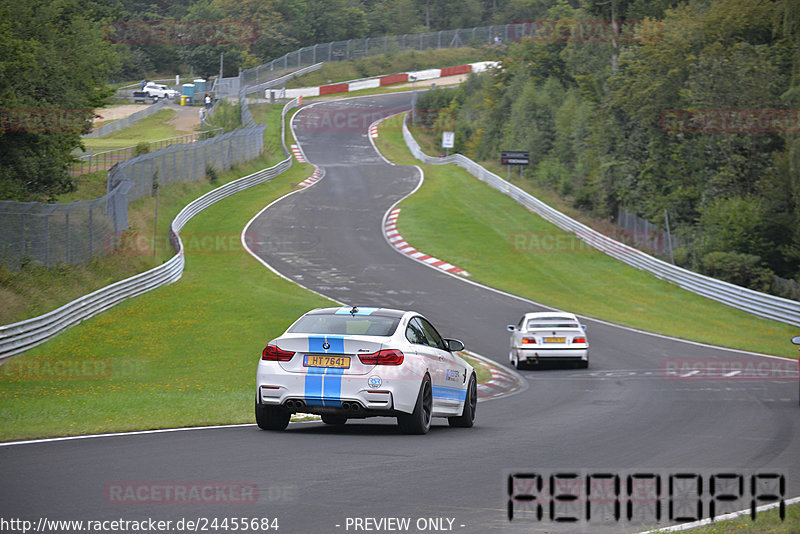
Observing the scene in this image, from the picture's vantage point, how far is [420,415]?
10.8 m

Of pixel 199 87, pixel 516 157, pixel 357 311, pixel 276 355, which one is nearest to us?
pixel 276 355

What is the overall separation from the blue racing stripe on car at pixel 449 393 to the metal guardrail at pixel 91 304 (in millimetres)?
12730

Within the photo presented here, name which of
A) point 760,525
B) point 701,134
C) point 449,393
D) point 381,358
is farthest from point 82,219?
point 701,134

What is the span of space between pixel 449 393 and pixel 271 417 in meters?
2.32

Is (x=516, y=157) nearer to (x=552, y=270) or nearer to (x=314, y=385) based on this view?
(x=552, y=270)

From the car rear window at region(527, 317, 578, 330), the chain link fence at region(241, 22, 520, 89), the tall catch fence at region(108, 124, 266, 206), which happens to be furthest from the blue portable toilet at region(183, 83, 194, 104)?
the car rear window at region(527, 317, 578, 330)

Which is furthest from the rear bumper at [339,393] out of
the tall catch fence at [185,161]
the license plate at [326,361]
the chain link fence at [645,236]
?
the chain link fence at [645,236]

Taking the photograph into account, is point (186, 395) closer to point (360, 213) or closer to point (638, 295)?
point (638, 295)

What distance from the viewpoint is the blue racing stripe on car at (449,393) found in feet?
37.6

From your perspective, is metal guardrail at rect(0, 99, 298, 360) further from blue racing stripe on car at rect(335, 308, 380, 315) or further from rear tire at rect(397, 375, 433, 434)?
rear tire at rect(397, 375, 433, 434)

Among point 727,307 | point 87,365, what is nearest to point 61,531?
point 87,365

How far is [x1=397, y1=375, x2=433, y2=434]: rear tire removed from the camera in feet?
35.3

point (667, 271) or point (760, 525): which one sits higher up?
point (760, 525)

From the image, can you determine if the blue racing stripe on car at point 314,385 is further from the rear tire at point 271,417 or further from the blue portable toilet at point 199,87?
the blue portable toilet at point 199,87
